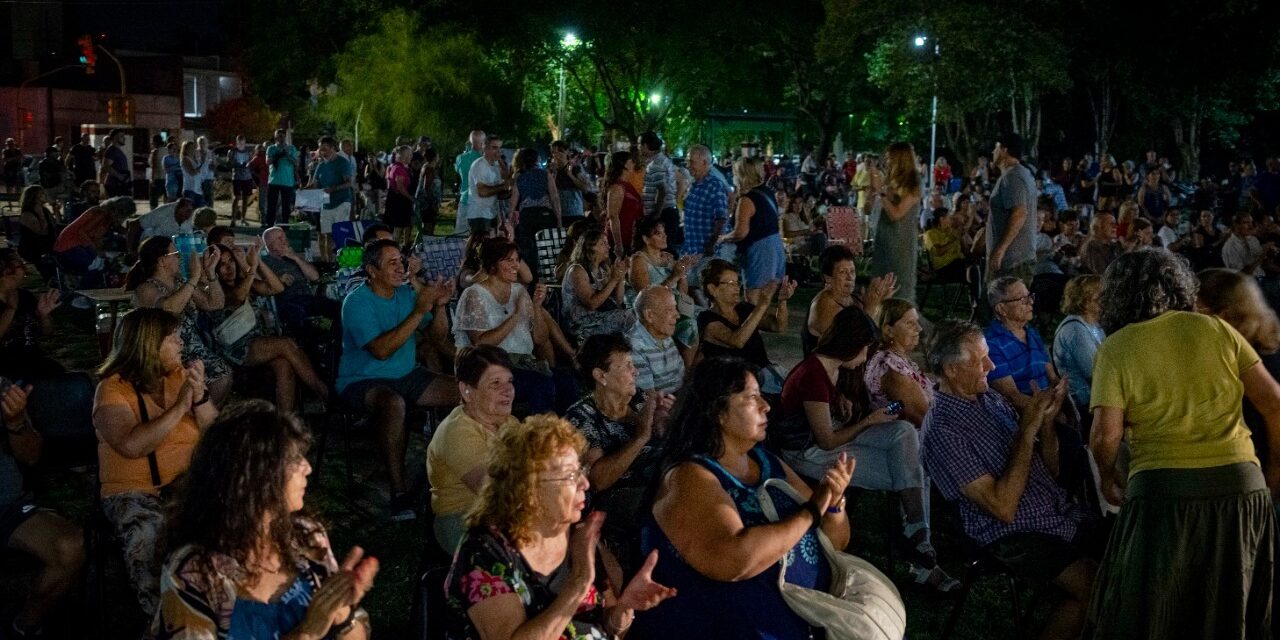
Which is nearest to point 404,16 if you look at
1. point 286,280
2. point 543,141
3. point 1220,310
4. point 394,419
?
point 543,141

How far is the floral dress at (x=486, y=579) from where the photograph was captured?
3.03 metres

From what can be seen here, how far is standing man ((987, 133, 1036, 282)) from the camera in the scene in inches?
340

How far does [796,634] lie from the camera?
344cm

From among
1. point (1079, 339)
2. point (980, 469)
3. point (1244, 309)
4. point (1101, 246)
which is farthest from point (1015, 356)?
point (1101, 246)

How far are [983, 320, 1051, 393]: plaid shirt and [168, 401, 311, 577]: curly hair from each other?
404 centimetres

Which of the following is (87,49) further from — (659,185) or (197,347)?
(197,347)

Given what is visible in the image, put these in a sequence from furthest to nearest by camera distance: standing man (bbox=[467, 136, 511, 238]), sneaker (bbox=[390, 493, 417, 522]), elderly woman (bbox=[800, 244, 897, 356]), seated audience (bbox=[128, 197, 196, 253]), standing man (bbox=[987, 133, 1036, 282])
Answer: standing man (bbox=[467, 136, 511, 238]) → seated audience (bbox=[128, 197, 196, 253]) → standing man (bbox=[987, 133, 1036, 282]) → elderly woman (bbox=[800, 244, 897, 356]) → sneaker (bbox=[390, 493, 417, 522])

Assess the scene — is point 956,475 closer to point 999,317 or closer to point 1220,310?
point 1220,310

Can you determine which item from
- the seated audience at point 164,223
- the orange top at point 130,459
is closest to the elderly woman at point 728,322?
the orange top at point 130,459

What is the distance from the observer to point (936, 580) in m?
5.30

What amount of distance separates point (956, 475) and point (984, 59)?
24.0 metres

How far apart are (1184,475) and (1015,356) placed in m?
2.28

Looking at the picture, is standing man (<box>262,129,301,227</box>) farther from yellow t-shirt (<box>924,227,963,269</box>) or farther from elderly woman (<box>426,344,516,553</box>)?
elderly woman (<box>426,344,516,553</box>)

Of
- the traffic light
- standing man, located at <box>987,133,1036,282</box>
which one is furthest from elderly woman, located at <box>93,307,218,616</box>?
the traffic light
